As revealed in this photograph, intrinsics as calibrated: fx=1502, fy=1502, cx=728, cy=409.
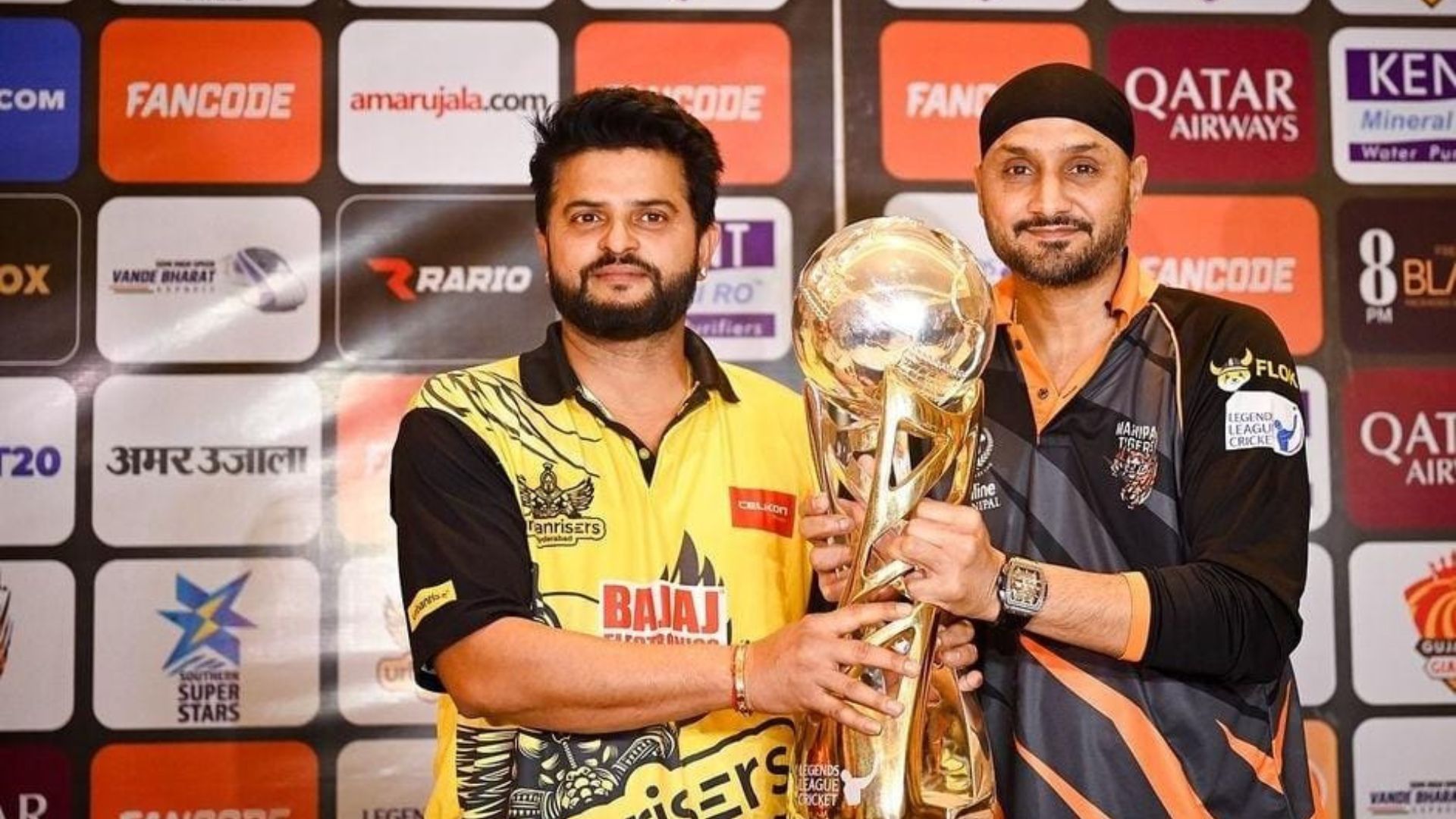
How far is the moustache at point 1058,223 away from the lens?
165cm

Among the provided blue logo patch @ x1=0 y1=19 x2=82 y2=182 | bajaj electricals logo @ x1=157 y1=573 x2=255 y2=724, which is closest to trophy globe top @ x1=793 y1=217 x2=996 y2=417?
bajaj electricals logo @ x1=157 y1=573 x2=255 y2=724

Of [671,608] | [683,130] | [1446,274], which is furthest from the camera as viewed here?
[1446,274]

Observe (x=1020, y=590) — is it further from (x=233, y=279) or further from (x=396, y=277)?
(x=233, y=279)

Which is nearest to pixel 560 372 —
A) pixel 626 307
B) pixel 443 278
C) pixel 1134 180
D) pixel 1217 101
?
pixel 626 307

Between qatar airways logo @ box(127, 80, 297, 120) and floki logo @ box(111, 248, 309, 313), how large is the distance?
25cm

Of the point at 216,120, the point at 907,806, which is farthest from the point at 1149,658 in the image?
the point at 216,120

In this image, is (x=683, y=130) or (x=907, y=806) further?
(x=683, y=130)

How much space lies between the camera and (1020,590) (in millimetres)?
1427

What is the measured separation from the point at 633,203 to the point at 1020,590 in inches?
24.8

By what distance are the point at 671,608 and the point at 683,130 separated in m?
0.56

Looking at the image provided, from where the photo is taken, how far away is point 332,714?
260cm

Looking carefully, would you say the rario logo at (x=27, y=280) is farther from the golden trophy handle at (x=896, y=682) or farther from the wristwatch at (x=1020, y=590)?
the wristwatch at (x=1020, y=590)

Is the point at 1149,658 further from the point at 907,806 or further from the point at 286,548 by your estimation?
the point at 286,548

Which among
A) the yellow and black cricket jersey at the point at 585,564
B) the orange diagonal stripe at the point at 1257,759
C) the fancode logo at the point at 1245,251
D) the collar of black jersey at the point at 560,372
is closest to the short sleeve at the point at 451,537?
the yellow and black cricket jersey at the point at 585,564
